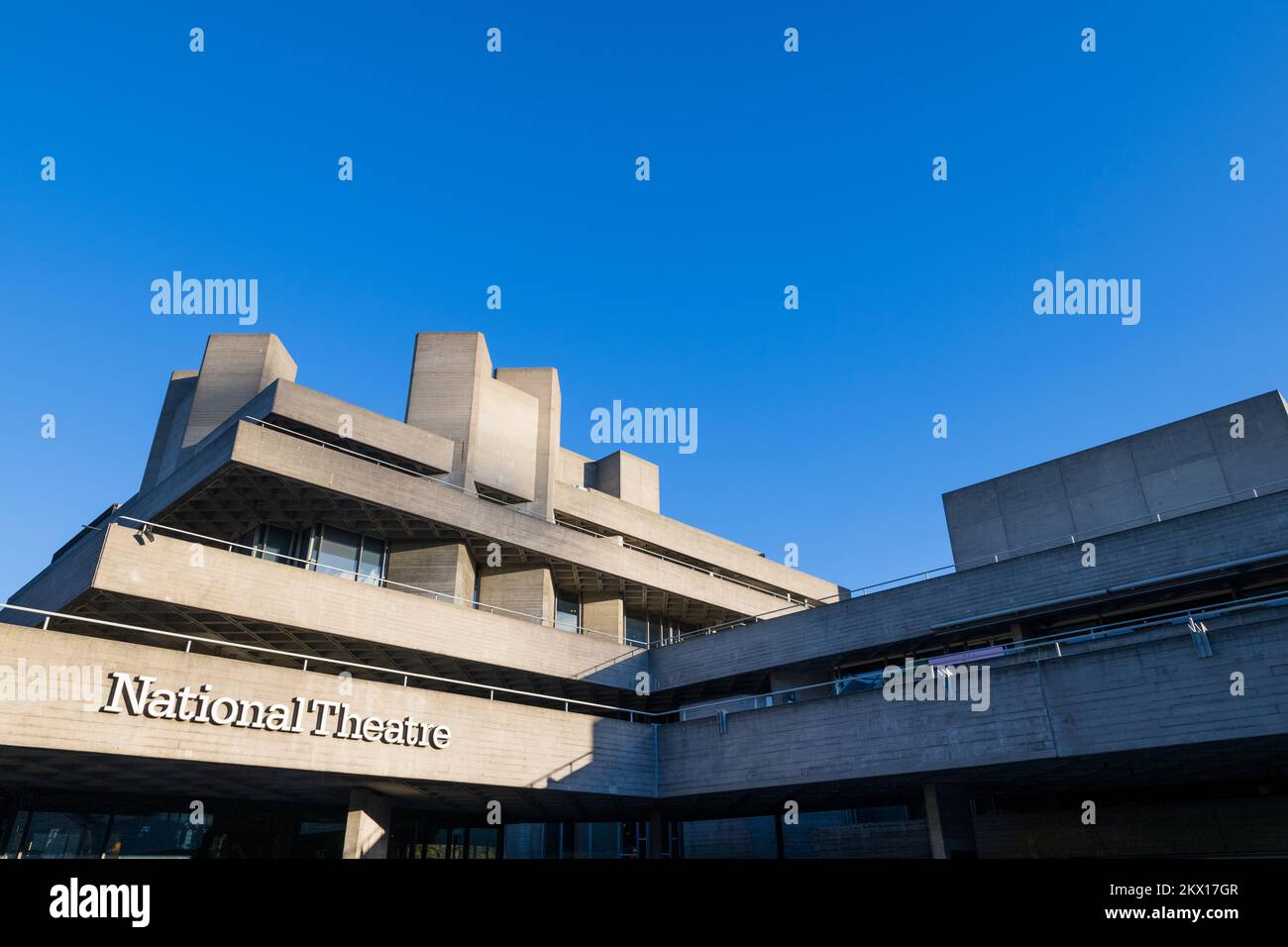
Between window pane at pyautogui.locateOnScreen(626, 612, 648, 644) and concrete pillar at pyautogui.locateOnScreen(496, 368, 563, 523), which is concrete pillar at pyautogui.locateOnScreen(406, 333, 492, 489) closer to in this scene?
concrete pillar at pyautogui.locateOnScreen(496, 368, 563, 523)

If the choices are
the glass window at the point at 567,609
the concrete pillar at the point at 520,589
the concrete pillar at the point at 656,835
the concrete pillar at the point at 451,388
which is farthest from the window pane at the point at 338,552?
the concrete pillar at the point at 656,835

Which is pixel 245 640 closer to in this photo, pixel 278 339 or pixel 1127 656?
pixel 278 339

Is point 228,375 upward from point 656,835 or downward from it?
upward

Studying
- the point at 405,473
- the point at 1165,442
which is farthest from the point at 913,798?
the point at 405,473

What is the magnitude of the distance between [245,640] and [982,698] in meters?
22.4

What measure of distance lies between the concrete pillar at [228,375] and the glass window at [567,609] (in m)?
15.6

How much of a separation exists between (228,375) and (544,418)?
13853 millimetres

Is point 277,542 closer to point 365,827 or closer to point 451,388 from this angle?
point 451,388

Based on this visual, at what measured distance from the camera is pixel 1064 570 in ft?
79.2

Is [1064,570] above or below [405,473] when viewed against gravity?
below

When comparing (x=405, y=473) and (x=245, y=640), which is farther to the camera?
(x=405, y=473)

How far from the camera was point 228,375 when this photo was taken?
3253 centimetres

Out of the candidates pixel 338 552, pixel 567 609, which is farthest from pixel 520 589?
pixel 338 552

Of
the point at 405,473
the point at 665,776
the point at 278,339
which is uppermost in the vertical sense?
the point at 278,339
